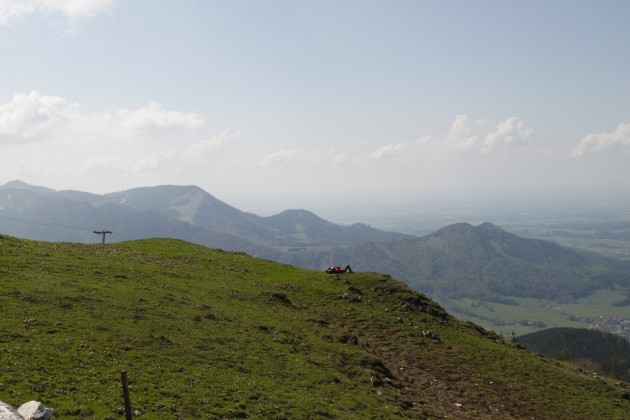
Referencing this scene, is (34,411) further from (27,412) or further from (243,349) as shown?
(243,349)

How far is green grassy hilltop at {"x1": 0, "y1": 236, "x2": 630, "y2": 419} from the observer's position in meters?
22.4

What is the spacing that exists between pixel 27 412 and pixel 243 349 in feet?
52.3

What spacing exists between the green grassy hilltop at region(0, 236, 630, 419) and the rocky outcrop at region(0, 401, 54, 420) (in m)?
1.40

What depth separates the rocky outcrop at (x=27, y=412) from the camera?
15578mm

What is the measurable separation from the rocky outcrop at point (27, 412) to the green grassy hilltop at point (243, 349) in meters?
1.40

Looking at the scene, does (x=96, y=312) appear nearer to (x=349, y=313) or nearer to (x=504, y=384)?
(x=349, y=313)

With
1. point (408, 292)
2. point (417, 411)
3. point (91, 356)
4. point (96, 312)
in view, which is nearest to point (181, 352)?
point (91, 356)

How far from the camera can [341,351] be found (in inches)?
1396

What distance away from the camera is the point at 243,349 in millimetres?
31250

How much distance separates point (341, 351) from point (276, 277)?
21.5 m

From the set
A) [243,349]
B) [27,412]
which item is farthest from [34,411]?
[243,349]

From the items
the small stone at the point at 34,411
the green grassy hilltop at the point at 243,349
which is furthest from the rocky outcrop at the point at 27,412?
the green grassy hilltop at the point at 243,349

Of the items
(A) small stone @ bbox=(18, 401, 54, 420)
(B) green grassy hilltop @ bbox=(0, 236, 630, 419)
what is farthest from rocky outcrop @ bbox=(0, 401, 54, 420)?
(B) green grassy hilltop @ bbox=(0, 236, 630, 419)

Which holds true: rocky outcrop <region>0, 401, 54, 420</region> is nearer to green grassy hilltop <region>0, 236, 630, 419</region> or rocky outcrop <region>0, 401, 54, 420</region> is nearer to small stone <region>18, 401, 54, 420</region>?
small stone <region>18, 401, 54, 420</region>
